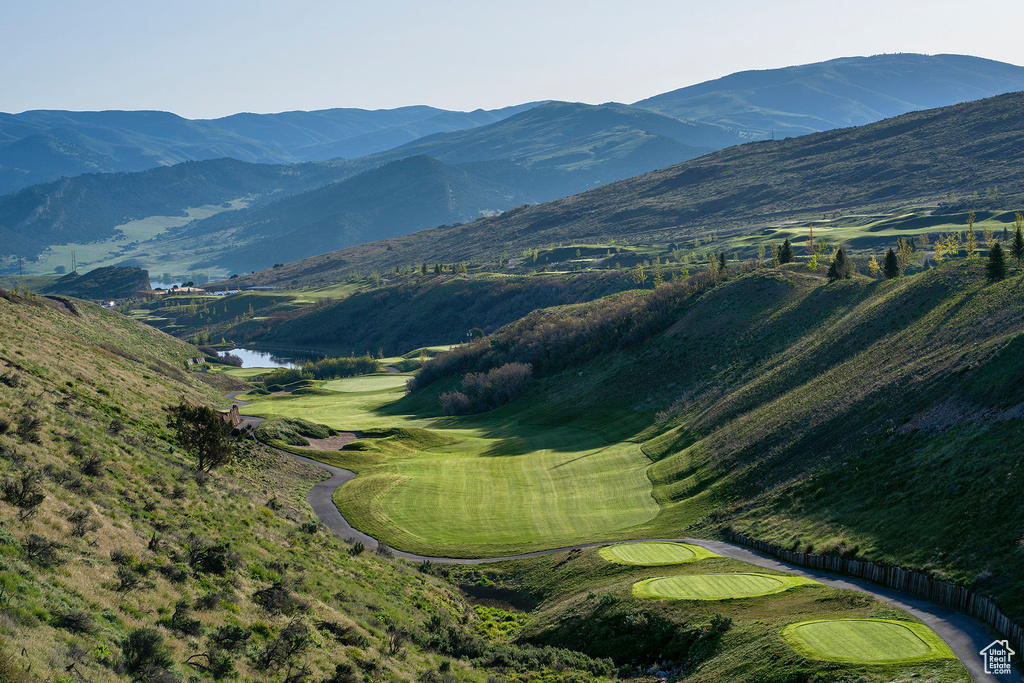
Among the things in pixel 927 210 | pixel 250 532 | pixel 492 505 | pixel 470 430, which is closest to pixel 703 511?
pixel 492 505

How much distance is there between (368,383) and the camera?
474ft

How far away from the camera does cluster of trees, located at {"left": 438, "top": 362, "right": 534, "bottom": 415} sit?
10269cm

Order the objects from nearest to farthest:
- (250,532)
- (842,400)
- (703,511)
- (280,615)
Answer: (280,615), (250,532), (703,511), (842,400)

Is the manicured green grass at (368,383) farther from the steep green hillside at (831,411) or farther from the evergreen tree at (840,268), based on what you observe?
the evergreen tree at (840,268)

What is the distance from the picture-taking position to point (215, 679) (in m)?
18.7

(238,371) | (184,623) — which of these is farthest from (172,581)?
(238,371)

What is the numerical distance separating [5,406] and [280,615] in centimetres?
1547

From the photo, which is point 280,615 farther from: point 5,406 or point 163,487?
point 5,406

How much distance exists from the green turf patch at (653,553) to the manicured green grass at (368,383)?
98.5 m

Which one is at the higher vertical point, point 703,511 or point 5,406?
point 5,406

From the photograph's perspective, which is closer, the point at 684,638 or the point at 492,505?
the point at 684,638

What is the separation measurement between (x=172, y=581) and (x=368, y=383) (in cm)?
12269

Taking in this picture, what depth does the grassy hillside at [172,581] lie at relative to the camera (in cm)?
1775

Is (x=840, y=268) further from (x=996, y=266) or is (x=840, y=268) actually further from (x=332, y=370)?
(x=332, y=370)
